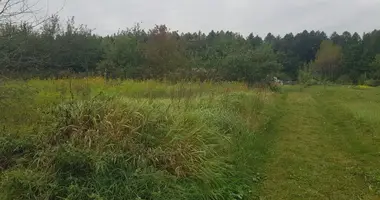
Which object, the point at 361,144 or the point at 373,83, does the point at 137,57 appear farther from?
the point at 373,83

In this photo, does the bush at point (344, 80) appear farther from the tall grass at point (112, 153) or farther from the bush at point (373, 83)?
the tall grass at point (112, 153)

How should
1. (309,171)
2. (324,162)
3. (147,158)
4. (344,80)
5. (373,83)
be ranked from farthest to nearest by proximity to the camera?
(344,80)
(373,83)
(324,162)
(309,171)
(147,158)

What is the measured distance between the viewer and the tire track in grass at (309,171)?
485 centimetres

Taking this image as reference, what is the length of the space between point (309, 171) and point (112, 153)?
11.6 feet

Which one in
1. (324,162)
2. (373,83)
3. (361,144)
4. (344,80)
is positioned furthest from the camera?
(344,80)

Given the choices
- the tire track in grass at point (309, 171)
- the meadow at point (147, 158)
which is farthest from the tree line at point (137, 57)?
the tire track in grass at point (309, 171)

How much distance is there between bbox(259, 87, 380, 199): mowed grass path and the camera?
4.93 metres

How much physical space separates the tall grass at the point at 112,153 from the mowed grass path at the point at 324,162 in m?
0.57

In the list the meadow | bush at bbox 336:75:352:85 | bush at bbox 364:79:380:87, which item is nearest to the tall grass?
the meadow

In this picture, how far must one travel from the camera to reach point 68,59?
32.1m

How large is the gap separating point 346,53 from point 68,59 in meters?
51.4

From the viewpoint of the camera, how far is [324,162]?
6391mm

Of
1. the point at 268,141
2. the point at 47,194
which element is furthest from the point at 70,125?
the point at 268,141

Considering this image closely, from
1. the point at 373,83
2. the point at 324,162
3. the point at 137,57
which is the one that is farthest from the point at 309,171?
the point at 373,83
